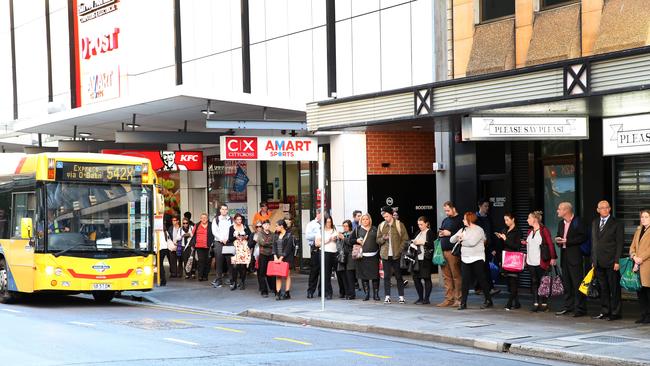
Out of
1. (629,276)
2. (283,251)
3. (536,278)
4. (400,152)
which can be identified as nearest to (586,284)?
(629,276)

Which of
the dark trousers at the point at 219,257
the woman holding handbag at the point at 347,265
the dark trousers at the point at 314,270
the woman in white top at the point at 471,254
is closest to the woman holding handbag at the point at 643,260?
the woman in white top at the point at 471,254

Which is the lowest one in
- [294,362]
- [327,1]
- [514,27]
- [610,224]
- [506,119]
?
[294,362]

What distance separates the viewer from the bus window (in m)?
19.0

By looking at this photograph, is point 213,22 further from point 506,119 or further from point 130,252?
point 506,119

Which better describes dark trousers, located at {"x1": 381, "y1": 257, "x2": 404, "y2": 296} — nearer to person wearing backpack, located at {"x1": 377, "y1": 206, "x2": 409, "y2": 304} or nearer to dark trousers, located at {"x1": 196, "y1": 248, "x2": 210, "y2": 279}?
person wearing backpack, located at {"x1": 377, "y1": 206, "x2": 409, "y2": 304}

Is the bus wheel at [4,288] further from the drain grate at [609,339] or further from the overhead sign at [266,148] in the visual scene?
the drain grate at [609,339]

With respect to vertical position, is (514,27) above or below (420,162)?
above

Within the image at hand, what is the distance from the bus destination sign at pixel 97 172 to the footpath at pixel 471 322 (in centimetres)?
291

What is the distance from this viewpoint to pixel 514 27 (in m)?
19.5

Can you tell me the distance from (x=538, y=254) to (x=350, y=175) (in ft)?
26.6

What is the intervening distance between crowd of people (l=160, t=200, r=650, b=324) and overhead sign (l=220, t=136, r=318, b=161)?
158cm

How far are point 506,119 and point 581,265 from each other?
2.90 metres

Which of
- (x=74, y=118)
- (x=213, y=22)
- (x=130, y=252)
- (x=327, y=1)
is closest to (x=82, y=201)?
(x=130, y=252)

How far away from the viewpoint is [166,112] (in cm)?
2431
